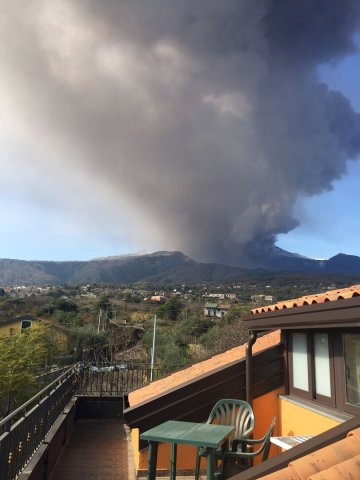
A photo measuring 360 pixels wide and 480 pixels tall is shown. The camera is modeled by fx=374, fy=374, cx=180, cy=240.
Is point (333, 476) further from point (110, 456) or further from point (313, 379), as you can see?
point (110, 456)

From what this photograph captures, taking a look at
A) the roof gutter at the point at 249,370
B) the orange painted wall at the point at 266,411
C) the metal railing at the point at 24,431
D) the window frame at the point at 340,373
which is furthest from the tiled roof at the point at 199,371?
the window frame at the point at 340,373

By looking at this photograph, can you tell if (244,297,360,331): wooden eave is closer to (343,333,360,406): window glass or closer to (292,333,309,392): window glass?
(343,333,360,406): window glass

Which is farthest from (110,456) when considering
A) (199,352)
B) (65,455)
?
(199,352)

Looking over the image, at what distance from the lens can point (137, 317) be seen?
179ft

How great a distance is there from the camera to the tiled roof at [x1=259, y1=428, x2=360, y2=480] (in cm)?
216

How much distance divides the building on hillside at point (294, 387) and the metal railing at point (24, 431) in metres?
1.36

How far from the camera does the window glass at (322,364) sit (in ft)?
15.4

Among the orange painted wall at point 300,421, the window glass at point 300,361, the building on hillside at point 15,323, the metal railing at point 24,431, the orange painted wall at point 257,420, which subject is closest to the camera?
the metal railing at point 24,431

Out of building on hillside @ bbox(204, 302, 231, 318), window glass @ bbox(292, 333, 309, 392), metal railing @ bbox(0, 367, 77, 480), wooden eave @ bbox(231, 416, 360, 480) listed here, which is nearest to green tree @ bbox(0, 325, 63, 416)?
metal railing @ bbox(0, 367, 77, 480)

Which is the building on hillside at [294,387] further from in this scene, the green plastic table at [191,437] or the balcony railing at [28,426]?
the balcony railing at [28,426]

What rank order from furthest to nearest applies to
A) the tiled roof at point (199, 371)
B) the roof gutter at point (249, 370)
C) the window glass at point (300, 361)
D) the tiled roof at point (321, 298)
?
the tiled roof at point (199, 371), the roof gutter at point (249, 370), the window glass at point (300, 361), the tiled roof at point (321, 298)

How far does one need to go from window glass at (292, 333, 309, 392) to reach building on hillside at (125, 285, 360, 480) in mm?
13

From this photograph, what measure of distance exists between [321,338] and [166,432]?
232 cm

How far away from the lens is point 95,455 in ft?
24.5
